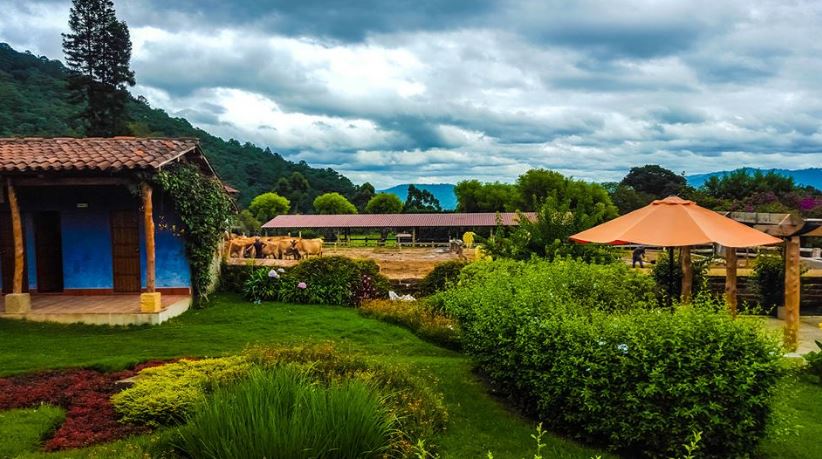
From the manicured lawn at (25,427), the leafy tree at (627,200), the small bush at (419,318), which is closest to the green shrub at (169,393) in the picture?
the manicured lawn at (25,427)

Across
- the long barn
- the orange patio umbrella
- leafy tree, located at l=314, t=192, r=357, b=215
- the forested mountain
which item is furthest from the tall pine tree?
the orange patio umbrella

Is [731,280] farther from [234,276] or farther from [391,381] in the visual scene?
[234,276]

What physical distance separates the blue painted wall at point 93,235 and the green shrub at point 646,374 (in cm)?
997

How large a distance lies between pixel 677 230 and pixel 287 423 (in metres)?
6.27

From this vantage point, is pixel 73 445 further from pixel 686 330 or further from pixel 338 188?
pixel 338 188

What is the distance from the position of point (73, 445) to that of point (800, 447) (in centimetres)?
714

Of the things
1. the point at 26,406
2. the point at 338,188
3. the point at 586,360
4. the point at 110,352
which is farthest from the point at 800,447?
the point at 338,188

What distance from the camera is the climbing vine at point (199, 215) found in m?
12.4

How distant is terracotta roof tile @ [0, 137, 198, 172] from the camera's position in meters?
10.8

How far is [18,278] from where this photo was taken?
37.2 ft

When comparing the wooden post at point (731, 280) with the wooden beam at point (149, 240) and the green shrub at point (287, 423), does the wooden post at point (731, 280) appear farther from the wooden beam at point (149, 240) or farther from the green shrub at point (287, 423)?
the wooden beam at point (149, 240)

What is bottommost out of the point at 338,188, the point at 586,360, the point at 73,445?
the point at 73,445

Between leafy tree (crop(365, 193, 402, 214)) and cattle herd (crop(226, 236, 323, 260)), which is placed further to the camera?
leafy tree (crop(365, 193, 402, 214))

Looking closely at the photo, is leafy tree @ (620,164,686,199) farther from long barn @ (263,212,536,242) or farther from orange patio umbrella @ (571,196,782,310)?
orange patio umbrella @ (571,196,782,310)
